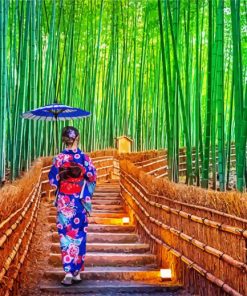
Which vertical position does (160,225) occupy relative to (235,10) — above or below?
below

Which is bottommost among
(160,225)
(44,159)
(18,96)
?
(160,225)

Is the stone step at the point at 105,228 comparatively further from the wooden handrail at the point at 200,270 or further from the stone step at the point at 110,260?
the stone step at the point at 110,260

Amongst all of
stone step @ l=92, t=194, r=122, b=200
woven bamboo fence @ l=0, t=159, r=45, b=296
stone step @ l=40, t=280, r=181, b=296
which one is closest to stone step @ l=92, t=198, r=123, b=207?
stone step @ l=92, t=194, r=122, b=200

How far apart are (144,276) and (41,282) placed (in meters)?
0.78

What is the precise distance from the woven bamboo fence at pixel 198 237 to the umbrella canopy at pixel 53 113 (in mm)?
2471

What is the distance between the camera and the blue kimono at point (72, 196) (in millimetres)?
4215

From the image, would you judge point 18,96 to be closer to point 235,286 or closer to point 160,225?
point 160,225

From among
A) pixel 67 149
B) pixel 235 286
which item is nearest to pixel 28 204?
pixel 67 149

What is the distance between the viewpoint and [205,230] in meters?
3.53

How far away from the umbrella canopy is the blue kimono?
3118mm

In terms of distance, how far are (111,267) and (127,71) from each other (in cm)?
1282

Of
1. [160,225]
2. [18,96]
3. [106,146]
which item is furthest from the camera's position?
[106,146]

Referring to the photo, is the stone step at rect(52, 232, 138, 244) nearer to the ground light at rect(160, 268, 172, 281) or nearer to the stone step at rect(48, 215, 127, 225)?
the stone step at rect(48, 215, 127, 225)

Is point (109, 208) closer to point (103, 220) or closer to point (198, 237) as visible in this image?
point (103, 220)
